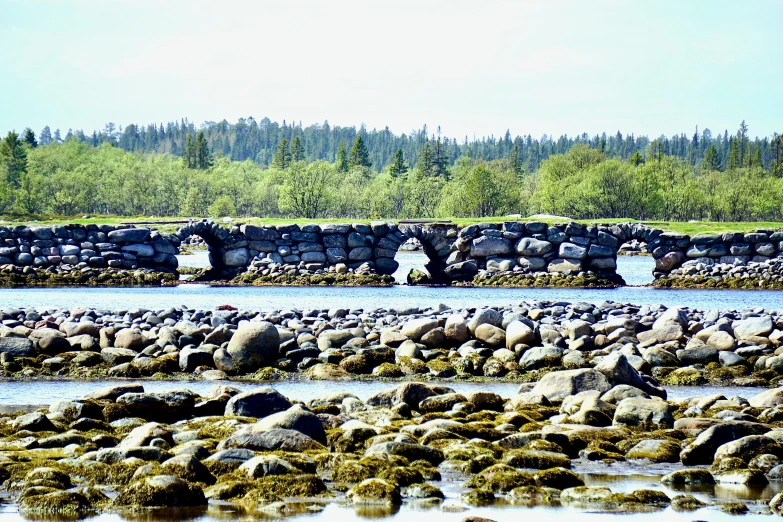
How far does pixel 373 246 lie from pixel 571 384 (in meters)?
28.5

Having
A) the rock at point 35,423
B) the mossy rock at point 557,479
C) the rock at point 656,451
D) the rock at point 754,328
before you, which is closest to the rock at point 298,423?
the rock at point 35,423

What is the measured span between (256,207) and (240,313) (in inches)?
4193

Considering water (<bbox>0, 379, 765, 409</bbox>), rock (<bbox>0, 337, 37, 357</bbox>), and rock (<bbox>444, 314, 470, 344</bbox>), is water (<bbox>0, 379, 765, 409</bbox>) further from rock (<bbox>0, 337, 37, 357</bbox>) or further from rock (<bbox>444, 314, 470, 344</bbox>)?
rock (<bbox>444, 314, 470, 344</bbox>)

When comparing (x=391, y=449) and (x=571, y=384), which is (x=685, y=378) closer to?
(x=571, y=384)

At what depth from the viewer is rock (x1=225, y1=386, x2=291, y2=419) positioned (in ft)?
41.2

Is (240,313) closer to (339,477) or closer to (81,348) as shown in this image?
(81,348)

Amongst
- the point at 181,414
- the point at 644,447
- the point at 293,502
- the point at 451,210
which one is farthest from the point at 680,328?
the point at 451,210

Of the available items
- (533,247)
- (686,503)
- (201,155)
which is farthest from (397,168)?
(686,503)

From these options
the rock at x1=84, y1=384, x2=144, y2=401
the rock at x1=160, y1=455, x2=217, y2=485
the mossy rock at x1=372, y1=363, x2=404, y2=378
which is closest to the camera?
the rock at x1=160, y1=455, x2=217, y2=485

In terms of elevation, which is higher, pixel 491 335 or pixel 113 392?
pixel 113 392

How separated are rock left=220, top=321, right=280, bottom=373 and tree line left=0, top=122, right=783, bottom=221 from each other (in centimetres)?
7428

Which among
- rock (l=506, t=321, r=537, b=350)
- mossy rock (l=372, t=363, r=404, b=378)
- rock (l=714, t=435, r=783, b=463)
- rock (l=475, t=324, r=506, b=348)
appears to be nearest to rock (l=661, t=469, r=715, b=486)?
rock (l=714, t=435, r=783, b=463)

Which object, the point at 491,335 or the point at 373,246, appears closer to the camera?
the point at 491,335

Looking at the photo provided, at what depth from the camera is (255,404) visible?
41.4ft
